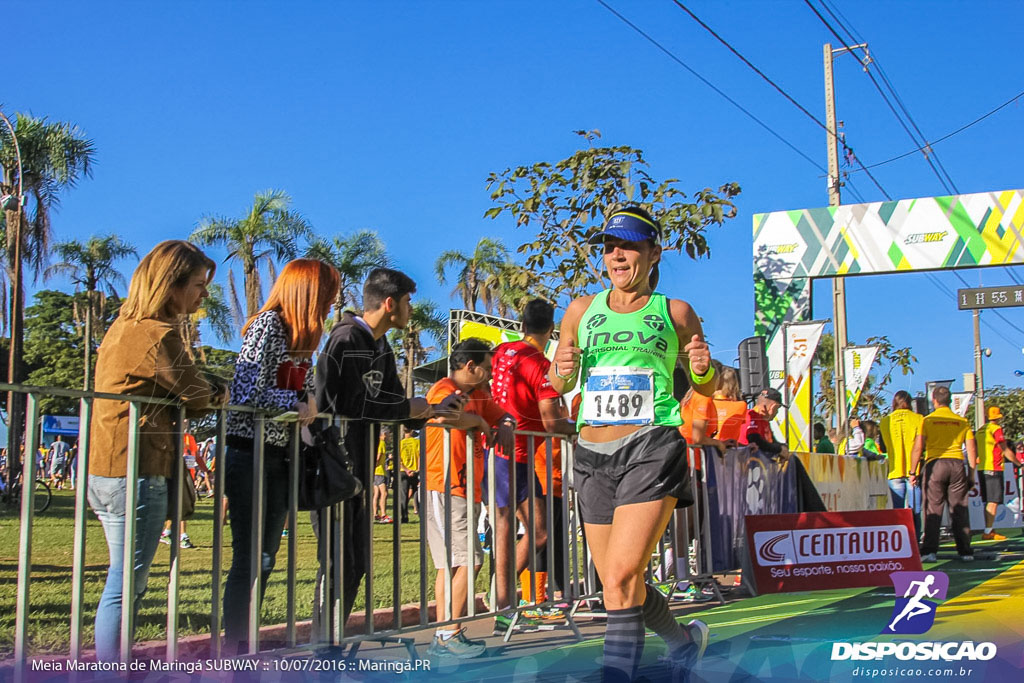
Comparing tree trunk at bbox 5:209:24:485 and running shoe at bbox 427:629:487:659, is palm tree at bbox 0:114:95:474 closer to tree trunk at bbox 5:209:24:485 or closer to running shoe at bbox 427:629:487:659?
tree trunk at bbox 5:209:24:485

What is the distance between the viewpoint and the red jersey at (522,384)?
19.9 feet

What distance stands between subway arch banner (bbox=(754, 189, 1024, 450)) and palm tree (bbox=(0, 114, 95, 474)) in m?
12.3

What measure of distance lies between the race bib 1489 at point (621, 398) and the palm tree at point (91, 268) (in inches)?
73.1

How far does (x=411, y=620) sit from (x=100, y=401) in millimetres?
3581

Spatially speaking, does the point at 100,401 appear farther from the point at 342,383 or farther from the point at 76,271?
the point at 342,383

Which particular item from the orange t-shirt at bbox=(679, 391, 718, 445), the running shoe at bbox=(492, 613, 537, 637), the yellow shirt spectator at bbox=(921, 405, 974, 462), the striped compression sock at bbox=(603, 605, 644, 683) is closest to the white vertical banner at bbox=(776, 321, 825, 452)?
the yellow shirt spectator at bbox=(921, 405, 974, 462)

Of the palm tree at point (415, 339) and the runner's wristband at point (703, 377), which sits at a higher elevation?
the palm tree at point (415, 339)

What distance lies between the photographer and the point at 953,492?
10.5m

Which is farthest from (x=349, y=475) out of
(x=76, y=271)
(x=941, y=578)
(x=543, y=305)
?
(x=941, y=578)

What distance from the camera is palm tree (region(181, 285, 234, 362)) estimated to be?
3.55 meters

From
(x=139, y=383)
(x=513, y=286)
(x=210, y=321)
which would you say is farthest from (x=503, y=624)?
(x=513, y=286)

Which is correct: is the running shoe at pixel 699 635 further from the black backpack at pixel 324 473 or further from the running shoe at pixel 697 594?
the running shoe at pixel 697 594

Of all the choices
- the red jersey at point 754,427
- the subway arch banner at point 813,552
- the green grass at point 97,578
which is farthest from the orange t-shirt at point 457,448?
the red jersey at point 754,427

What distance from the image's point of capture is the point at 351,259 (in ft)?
14.3
